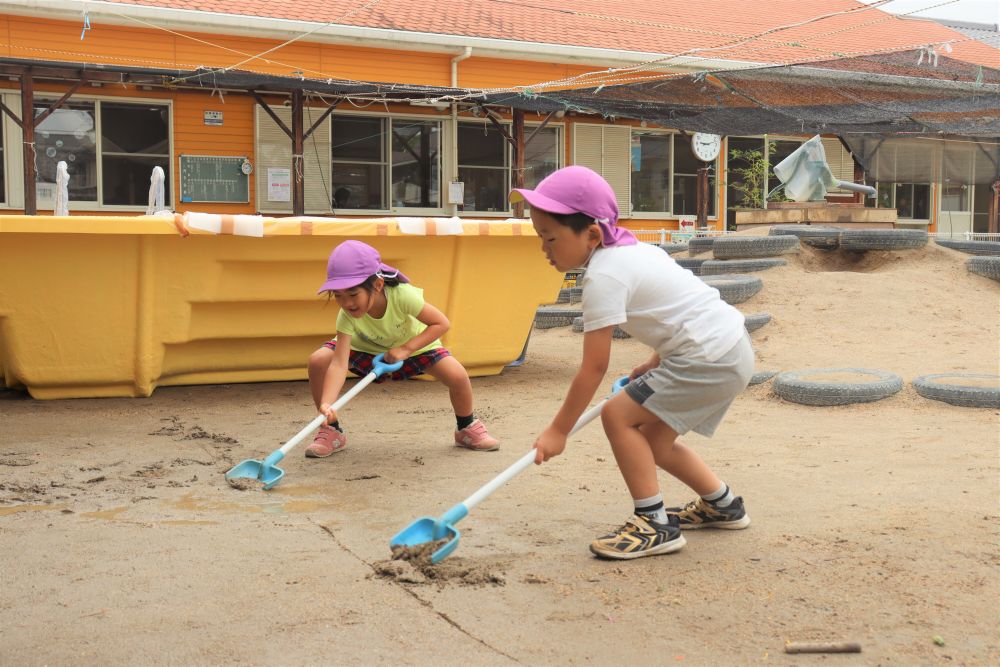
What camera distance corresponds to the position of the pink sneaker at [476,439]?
4168mm

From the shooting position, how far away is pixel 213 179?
1278 centimetres

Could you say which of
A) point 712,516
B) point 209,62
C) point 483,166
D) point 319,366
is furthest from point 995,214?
point 712,516

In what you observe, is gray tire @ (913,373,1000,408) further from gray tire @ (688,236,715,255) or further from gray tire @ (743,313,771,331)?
gray tire @ (688,236,715,255)

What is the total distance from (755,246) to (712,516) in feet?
21.2

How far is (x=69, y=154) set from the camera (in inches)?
480

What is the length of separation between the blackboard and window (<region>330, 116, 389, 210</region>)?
132 cm

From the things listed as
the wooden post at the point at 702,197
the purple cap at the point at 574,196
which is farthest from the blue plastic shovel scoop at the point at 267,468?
the wooden post at the point at 702,197

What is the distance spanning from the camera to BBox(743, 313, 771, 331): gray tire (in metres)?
7.04

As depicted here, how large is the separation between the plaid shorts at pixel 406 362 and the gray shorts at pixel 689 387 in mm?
1666

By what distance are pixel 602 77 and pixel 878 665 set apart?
13267 mm

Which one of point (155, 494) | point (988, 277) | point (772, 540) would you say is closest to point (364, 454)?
point (155, 494)

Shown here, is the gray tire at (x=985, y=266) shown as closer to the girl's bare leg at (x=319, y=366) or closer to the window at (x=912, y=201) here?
the girl's bare leg at (x=319, y=366)

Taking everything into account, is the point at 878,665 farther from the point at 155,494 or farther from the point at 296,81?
the point at 296,81

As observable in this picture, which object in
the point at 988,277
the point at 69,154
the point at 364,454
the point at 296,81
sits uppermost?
the point at 296,81
